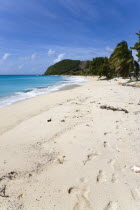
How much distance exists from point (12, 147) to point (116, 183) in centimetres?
249

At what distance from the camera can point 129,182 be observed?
240cm

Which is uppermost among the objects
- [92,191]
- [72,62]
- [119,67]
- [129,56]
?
[72,62]

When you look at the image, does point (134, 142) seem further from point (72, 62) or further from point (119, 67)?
point (72, 62)

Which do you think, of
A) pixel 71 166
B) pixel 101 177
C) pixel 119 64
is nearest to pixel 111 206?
pixel 101 177

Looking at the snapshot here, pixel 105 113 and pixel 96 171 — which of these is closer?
pixel 96 171

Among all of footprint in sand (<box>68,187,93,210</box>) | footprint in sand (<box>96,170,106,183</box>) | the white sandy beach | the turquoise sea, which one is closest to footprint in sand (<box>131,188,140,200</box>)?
the white sandy beach

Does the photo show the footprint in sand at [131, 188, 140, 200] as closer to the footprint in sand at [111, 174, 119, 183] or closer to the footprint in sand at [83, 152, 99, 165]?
the footprint in sand at [111, 174, 119, 183]

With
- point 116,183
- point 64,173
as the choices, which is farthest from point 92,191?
point 64,173

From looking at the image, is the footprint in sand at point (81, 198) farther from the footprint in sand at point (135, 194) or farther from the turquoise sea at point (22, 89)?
→ the turquoise sea at point (22, 89)

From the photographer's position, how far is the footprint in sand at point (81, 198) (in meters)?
2.00

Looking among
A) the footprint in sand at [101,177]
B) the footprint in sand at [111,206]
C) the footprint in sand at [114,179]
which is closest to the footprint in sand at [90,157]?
the footprint in sand at [101,177]

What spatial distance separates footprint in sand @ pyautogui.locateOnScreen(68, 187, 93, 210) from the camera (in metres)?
2.00

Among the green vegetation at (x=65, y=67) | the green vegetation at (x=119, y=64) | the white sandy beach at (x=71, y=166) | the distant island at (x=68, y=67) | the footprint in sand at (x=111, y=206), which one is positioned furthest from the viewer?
→ the green vegetation at (x=65, y=67)

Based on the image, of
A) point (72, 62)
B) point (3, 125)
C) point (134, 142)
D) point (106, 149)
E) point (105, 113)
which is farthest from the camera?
point (72, 62)
